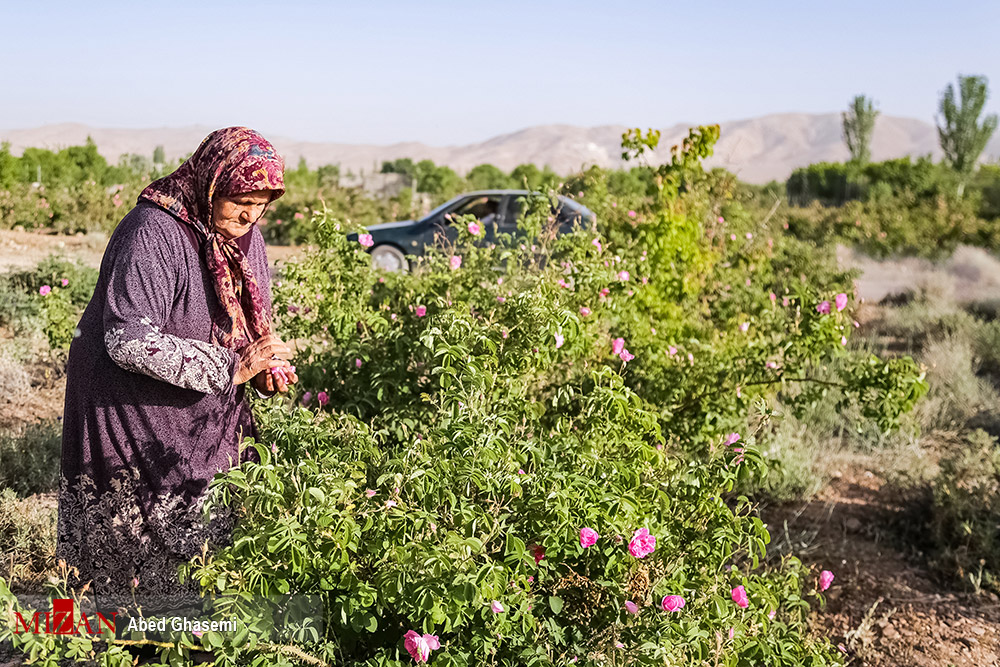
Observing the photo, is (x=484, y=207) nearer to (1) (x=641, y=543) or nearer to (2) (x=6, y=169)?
(1) (x=641, y=543)

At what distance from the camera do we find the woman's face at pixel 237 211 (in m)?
2.12

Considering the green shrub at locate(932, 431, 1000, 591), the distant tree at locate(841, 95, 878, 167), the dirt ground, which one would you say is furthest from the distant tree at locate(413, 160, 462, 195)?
the distant tree at locate(841, 95, 878, 167)

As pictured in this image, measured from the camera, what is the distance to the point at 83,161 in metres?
21.8

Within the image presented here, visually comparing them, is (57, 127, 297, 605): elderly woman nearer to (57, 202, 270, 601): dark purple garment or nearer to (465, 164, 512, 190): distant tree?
(57, 202, 270, 601): dark purple garment

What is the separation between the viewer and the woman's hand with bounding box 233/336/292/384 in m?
2.06

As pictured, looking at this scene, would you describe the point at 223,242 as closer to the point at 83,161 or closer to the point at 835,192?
the point at 83,161

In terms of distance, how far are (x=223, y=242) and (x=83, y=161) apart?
73.7 ft

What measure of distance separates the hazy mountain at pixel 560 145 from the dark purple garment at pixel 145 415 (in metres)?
87.3

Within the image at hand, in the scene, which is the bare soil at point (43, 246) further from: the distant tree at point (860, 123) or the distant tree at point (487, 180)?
the distant tree at point (860, 123)

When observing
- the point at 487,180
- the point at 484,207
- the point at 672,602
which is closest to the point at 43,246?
the point at 484,207

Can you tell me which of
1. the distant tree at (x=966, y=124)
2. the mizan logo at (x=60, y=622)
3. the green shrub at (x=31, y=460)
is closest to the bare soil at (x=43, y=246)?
the green shrub at (x=31, y=460)

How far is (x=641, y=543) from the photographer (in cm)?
200

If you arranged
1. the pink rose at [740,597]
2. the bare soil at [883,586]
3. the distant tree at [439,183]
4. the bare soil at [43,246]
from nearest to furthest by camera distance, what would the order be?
the pink rose at [740,597] → the bare soil at [883,586] → the bare soil at [43,246] → the distant tree at [439,183]

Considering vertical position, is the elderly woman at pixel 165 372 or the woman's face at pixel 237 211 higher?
the woman's face at pixel 237 211
